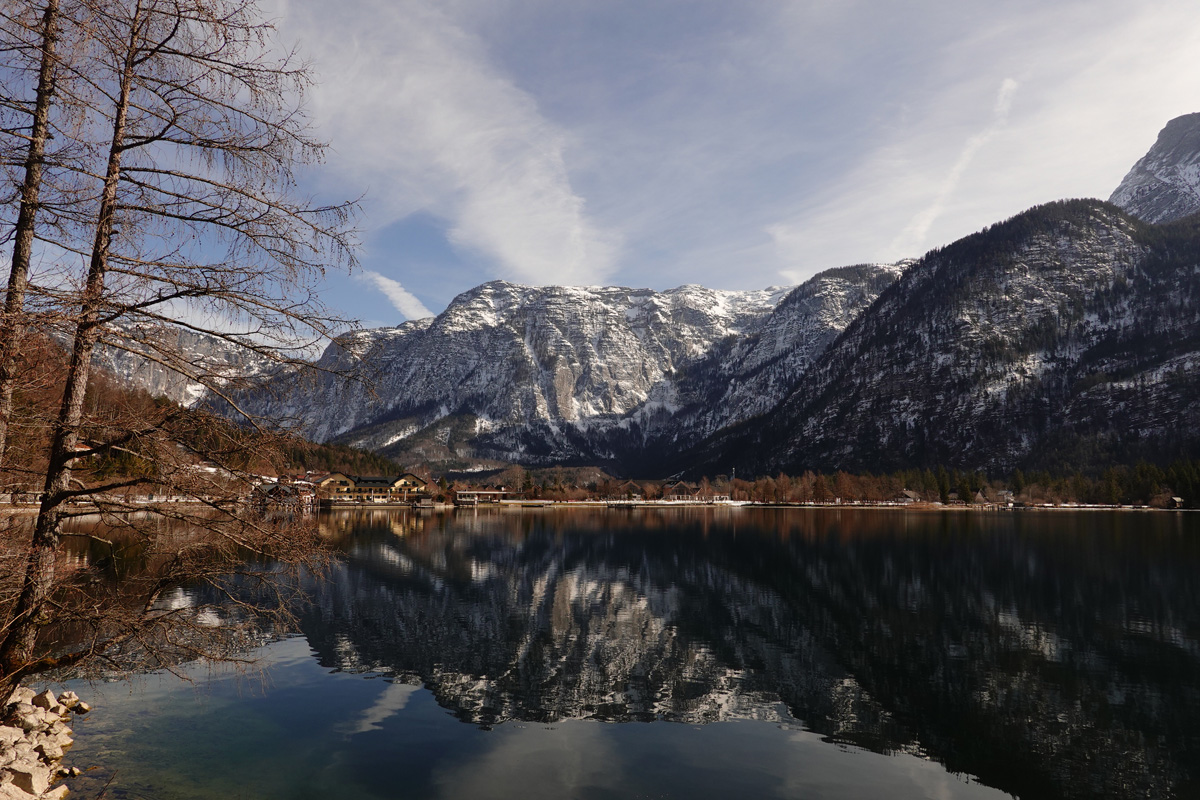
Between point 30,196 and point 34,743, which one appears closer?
point 30,196

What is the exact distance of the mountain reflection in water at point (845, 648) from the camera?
19.1 m

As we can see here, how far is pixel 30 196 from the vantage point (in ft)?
25.6

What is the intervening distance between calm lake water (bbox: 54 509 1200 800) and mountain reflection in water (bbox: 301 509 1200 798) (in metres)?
0.14

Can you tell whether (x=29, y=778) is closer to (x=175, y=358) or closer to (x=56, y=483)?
(x=56, y=483)

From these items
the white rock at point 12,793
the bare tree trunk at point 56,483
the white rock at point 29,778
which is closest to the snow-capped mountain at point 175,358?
the bare tree trunk at point 56,483

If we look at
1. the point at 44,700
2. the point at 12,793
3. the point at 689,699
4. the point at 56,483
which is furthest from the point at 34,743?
the point at 689,699

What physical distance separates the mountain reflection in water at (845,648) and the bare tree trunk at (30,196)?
16.5 m

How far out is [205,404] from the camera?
7.81m

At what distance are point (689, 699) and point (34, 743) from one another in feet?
58.7

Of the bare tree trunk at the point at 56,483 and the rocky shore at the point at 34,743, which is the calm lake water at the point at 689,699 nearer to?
the rocky shore at the point at 34,743

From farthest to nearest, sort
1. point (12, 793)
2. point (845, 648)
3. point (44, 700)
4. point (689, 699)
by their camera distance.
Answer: point (845, 648)
point (689, 699)
point (44, 700)
point (12, 793)

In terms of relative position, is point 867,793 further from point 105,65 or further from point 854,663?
point 105,65

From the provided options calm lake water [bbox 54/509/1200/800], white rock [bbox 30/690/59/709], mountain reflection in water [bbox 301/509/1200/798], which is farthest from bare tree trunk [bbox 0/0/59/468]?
mountain reflection in water [bbox 301/509/1200/798]

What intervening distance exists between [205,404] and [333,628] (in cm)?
2838
